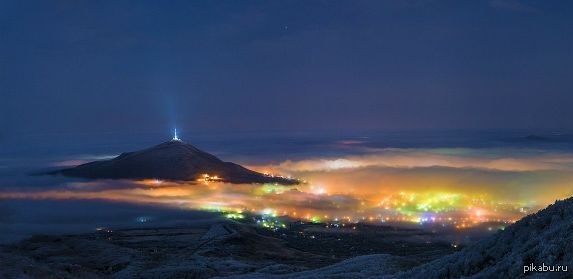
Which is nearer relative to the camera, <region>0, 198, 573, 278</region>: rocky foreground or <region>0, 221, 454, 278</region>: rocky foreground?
<region>0, 198, 573, 278</region>: rocky foreground

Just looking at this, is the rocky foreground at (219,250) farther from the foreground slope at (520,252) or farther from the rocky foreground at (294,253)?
the foreground slope at (520,252)

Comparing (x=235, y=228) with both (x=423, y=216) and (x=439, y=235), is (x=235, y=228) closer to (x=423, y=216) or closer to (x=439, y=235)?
(x=439, y=235)

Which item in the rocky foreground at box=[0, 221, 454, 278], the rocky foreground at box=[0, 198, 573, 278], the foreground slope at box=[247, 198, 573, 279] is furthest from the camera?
the rocky foreground at box=[0, 221, 454, 278]

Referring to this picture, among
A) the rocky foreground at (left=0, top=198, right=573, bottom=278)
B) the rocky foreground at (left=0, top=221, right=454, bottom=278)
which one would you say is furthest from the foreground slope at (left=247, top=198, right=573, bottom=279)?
the rocky foreground at (left=0, top=221, right=454, bottom=278)

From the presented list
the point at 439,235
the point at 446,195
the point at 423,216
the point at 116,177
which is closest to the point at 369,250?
the point at 439,235

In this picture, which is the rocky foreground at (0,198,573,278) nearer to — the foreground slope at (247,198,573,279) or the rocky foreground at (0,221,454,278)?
the foreground slope at (247,198,573,279)

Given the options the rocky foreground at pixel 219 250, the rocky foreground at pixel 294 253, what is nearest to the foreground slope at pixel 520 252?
the rocky foreground at pixel 294 253

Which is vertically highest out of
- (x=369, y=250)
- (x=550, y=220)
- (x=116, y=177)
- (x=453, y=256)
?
(x=116, y=177)

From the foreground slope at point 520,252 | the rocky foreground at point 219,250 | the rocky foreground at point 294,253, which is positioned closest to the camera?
the foreground slope at point 520,252

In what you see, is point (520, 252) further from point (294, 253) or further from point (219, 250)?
point (294, 253)

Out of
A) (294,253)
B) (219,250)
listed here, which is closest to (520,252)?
(219,250)

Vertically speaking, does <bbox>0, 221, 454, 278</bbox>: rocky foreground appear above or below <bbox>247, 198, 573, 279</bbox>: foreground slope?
below
